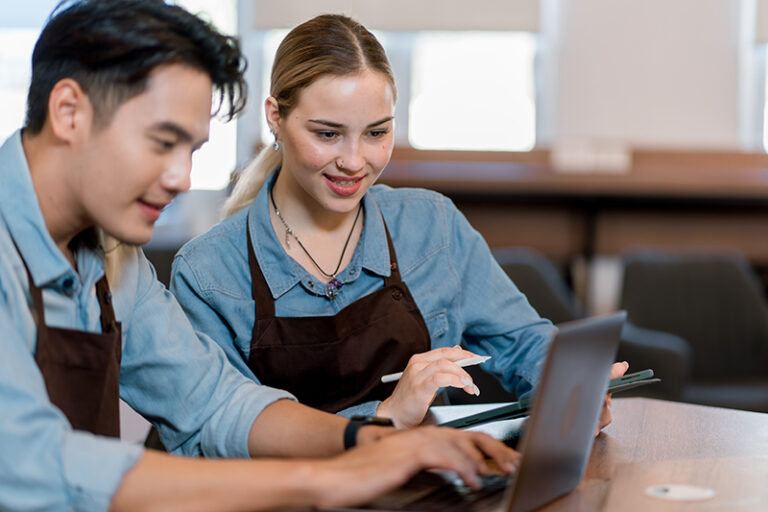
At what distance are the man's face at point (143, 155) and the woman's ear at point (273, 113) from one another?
0.66 m

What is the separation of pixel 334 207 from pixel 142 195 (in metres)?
0.65

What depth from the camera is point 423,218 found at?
1936 millimetres

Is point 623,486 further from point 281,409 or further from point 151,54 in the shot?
point 151,54

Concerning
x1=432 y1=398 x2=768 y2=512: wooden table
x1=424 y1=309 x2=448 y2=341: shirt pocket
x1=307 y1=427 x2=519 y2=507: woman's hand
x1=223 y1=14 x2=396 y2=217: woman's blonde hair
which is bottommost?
Answer: x1=432 y1=398 x2=768 y2=512: wooden table

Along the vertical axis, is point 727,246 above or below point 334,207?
below

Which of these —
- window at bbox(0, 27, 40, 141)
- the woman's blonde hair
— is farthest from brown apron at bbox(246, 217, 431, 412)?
window at bbox(0, 27, 40, 141)

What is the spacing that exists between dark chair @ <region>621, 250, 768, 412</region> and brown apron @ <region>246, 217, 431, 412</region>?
209 cm

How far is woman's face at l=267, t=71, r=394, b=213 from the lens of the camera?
170 centimetres

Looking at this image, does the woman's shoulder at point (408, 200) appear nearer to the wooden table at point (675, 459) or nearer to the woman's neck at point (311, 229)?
the woman's neck at point (311, 229)

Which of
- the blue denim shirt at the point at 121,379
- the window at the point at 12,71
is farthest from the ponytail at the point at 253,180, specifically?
the window at the point at 12,71

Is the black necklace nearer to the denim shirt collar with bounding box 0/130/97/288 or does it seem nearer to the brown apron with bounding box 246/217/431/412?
the brown apron with bounding box 246/217/431/412

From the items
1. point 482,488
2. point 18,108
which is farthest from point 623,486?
point 18,108

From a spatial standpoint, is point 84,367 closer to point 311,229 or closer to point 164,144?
point 164,144

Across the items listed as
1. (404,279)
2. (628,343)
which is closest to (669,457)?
A: (404,279)
